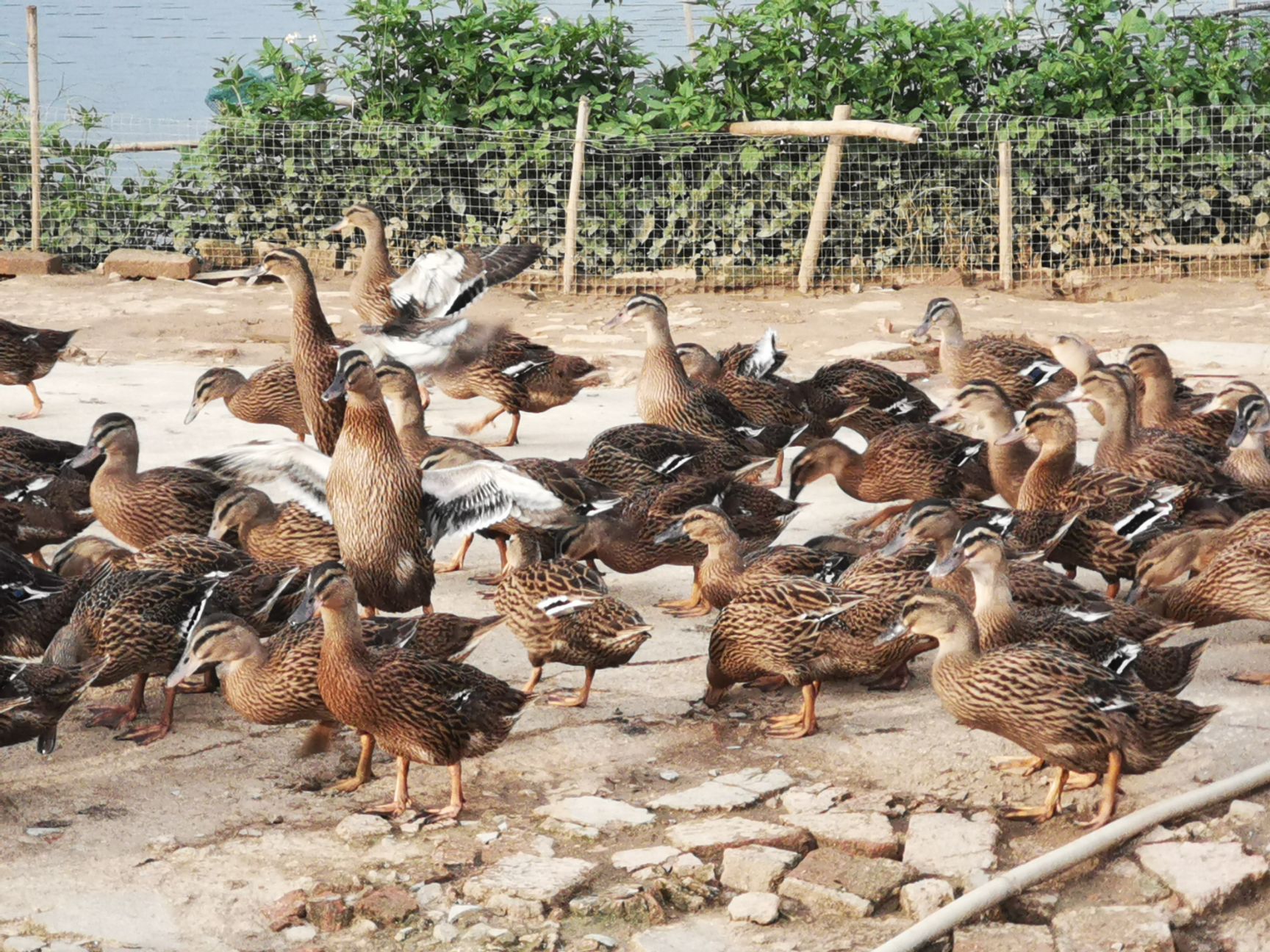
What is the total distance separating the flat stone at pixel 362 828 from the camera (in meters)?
5.11

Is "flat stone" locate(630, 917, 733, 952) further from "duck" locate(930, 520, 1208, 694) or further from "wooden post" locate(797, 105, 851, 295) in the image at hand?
"wooden post" locate(797, 105, 851, 295)

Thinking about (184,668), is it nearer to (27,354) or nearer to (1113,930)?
(1113,930)

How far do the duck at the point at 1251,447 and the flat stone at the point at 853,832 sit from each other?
3353 mm

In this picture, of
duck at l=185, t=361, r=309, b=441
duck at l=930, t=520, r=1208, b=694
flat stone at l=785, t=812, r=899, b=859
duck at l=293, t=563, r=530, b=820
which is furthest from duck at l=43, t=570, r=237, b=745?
duck at l=185, t=361, r=309, b=441

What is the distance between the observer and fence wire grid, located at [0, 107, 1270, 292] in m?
14.8

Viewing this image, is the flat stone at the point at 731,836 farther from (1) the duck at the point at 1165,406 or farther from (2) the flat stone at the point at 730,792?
(1) the duck at the point at 1165,406

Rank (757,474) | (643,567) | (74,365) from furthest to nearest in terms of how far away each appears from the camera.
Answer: (74,365) → (757,474) → (643,567)

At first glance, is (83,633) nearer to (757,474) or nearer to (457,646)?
(457,646)

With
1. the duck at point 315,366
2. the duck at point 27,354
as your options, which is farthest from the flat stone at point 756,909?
the duck at point 27,354

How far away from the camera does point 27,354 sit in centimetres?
1018

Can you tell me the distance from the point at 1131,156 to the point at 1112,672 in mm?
10641

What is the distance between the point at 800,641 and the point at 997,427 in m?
2.80

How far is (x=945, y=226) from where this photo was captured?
14891 mm

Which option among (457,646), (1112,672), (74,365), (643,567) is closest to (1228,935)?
(1112,672)
